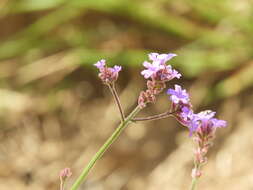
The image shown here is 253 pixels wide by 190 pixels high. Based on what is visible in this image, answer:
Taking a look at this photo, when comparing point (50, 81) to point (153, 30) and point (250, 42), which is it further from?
point (250, 42)

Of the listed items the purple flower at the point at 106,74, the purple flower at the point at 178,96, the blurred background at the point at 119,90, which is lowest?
the purple flower at the point at 178,96

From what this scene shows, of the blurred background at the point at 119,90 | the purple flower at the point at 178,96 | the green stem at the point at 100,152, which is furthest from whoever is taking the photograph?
the blurred background at the point at 119,90

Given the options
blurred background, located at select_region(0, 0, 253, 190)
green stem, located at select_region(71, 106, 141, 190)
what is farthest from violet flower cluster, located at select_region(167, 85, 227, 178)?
blurred background, located at select_region(0, 0, 253, 190)

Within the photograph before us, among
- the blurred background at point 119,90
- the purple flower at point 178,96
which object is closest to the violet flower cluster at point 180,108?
the purple flower at point 178,96

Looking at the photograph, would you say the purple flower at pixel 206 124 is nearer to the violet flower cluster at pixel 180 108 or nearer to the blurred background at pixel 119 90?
the violet flower cluster at pixel 180 108

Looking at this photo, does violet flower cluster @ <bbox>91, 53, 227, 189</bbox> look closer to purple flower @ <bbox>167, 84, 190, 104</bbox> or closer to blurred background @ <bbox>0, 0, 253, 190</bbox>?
purple flower @ <bbox>167, 84, 190, 104</bbox>

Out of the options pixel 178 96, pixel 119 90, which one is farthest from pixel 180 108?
pixel 119 90

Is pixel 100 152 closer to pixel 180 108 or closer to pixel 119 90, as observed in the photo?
pixel 180 108

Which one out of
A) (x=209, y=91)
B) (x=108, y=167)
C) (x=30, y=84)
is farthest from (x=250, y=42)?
(x=30, y=84)
